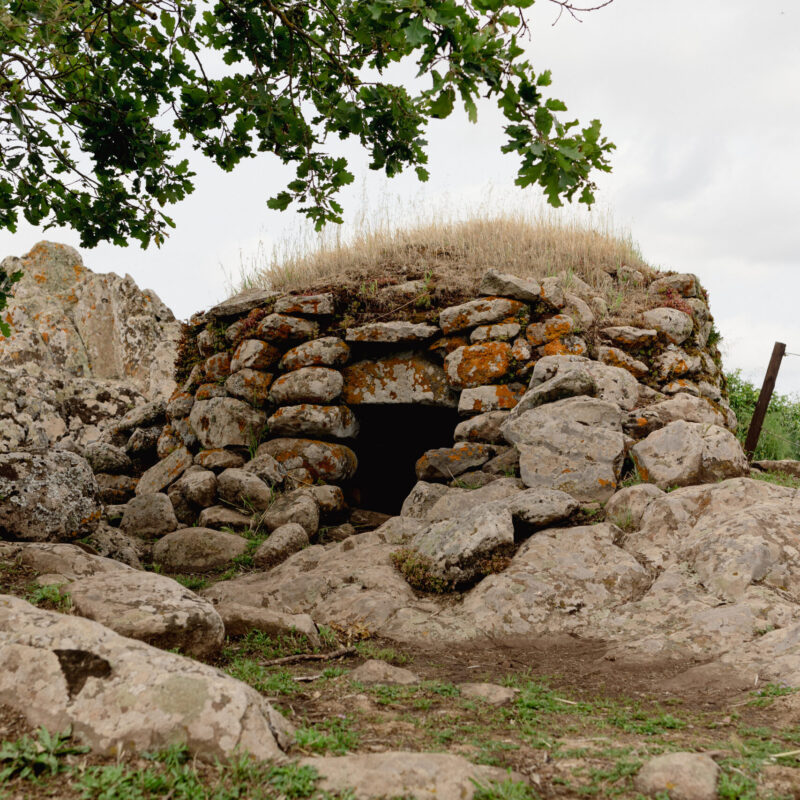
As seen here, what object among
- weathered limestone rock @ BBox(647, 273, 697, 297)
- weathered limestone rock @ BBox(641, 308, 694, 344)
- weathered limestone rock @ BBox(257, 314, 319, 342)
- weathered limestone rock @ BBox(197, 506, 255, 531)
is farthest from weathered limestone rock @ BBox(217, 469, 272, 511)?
weathered limestone rock @ BBox(647, 273, 697, 297)

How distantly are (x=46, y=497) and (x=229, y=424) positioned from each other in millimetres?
4020

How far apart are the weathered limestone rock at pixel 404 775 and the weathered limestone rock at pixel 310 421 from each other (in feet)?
26.0

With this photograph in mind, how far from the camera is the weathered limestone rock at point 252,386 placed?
11352 mm

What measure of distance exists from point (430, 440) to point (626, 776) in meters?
9.37

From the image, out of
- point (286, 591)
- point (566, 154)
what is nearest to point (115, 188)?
point (286, 591)

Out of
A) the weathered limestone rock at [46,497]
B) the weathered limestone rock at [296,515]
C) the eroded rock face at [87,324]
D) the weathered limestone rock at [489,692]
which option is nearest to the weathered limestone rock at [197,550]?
the weathered limestone rock at [296,515]

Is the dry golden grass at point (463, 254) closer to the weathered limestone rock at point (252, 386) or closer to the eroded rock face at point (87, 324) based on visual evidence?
the weathered limestone rock at point (252, 386)

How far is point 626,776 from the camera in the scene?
3039 mm

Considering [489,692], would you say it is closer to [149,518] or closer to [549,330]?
[149,518]

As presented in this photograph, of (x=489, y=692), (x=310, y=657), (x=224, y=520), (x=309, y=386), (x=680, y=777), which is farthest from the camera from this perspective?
(x=309, y=386)

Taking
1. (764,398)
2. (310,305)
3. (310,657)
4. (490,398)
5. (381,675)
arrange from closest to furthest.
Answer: (381,675), (310,657), (490,398), (310,305), (764,398)

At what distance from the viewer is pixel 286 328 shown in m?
11.5

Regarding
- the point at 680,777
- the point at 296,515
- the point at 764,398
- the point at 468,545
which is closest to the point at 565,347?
the point at 764,398

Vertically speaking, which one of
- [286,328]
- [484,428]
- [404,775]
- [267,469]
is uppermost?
[286,328]
